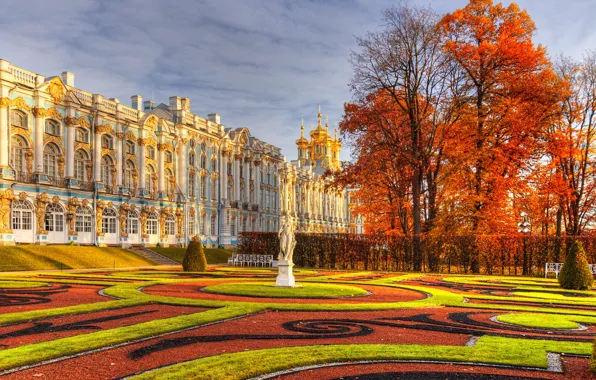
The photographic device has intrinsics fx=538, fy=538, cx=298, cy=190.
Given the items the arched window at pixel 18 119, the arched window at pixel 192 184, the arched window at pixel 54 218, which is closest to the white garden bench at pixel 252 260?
the arched window at pixel 54 218

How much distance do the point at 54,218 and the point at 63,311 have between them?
27.1 meters

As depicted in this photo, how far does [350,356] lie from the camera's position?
7.76 metres

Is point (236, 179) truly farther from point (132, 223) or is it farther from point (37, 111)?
point (37, 111)

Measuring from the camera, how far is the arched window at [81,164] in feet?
127

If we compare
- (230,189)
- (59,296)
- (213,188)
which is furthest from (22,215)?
(230,189)

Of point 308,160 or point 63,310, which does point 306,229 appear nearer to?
point 308,160

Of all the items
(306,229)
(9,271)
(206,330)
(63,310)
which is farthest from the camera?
(306,229)

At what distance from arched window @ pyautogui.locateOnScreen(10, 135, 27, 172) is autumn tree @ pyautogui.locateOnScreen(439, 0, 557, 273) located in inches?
1050

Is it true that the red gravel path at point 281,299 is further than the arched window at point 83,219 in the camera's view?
No

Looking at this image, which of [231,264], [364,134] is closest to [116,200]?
[231,264]

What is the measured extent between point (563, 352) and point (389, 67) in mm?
24562

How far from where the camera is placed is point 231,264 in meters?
34.8

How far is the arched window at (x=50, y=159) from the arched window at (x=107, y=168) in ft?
15.0

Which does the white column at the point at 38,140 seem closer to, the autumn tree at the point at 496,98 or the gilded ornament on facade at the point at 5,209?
the gilded ornament on facade at the point at 5,209
